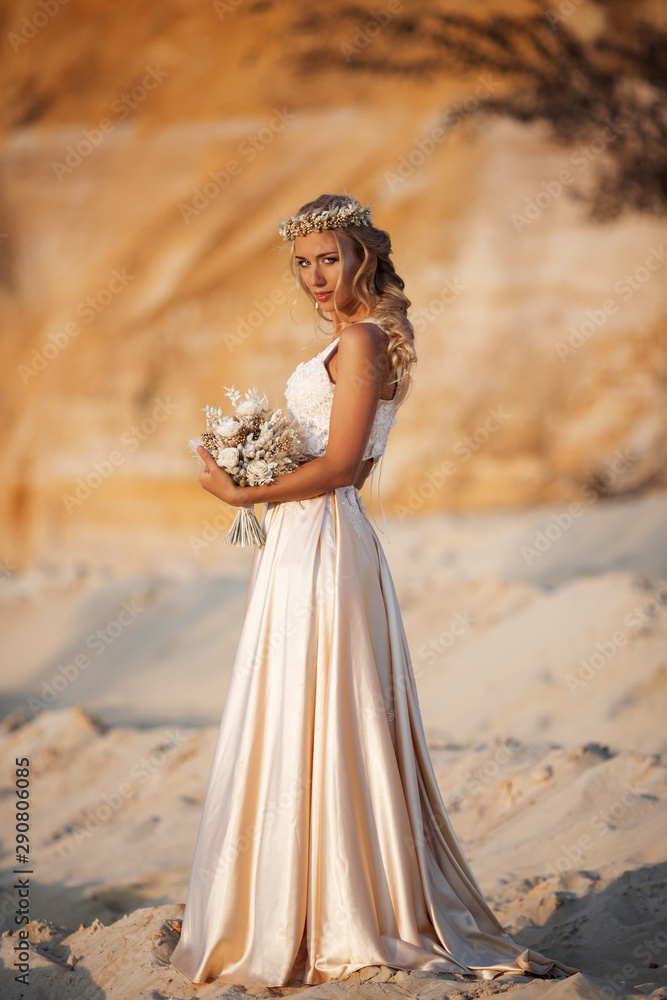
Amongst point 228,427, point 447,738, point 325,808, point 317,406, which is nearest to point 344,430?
point 317,406

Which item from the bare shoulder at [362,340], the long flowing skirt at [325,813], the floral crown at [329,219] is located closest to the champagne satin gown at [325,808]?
the long flowing skirt at [325,813]

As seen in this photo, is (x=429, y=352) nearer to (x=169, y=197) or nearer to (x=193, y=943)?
(x=169, y=197)

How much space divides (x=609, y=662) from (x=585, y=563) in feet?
10.4

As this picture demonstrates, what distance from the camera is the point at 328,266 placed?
275 centimetres

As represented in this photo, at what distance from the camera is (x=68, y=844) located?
500 centimetres

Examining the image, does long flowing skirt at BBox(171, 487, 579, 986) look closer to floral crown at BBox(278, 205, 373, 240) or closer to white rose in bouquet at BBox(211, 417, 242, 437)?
white rose in bouquet at BBox(211, 417, 242, 437)

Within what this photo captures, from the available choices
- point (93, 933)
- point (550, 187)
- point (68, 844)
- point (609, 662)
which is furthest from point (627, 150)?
Answer: point (93, 933)

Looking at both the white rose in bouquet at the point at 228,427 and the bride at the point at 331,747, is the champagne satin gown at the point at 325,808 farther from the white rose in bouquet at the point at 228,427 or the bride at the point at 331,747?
the white rose in bouquet at the point at 228,427

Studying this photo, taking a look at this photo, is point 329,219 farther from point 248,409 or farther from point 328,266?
point 248,409

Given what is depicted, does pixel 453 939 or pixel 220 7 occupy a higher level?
pixel 220 7

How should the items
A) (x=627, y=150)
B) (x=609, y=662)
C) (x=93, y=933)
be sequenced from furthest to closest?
(x=627, y=150), (x=609, y=662), (x=93, y=933)

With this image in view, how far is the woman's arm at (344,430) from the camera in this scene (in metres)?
2.59

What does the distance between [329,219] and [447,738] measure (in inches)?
169

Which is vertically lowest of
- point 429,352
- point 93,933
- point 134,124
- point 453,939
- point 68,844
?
point 453,939
